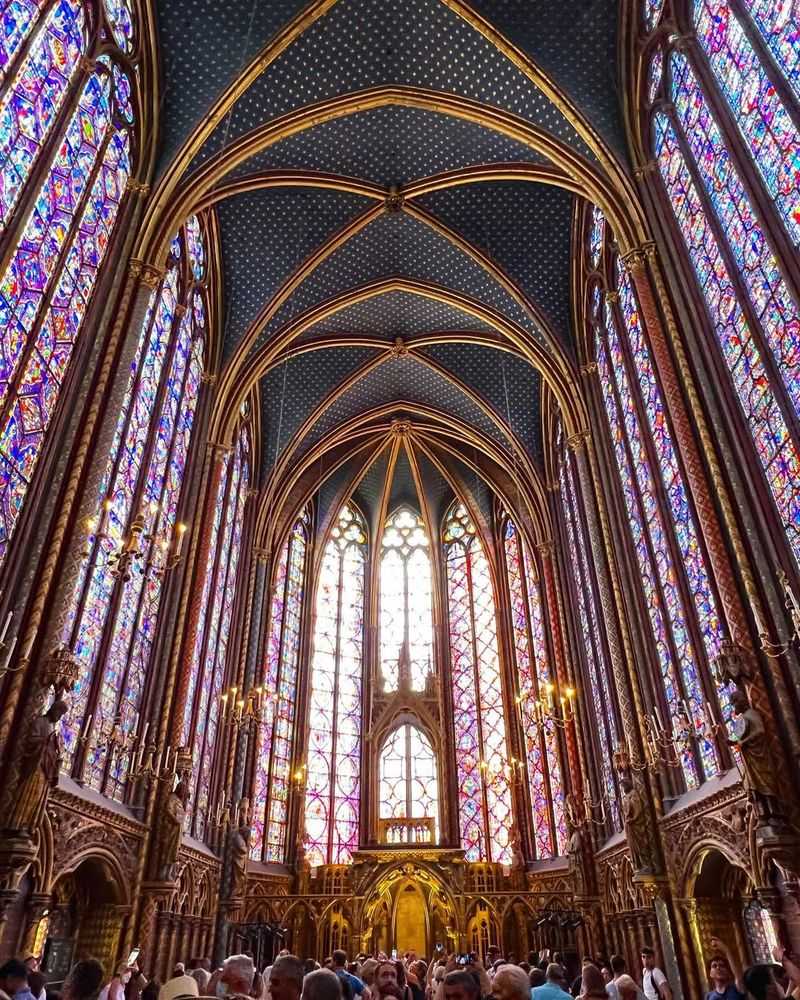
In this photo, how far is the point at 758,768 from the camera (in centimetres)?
908

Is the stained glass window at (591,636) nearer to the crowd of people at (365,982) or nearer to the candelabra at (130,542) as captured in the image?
the crowd of people at (365,982)

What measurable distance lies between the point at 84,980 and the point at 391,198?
17.9 m

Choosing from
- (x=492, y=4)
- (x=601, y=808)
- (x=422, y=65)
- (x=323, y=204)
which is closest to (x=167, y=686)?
(x=601, y=808)

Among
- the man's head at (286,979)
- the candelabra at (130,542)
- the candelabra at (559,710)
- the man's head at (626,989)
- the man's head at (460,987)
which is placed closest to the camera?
the man's head at (286,979)

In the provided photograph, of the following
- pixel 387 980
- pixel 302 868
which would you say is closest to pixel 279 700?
pixel 302 868

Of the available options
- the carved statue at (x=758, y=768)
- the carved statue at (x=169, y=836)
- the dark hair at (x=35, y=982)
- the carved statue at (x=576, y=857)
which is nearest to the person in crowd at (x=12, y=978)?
the dark hair at (x=35, y=982)

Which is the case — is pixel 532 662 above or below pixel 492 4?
below

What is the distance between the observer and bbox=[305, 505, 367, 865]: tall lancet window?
78.1ft

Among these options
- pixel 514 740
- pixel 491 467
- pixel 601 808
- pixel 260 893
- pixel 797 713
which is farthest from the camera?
pixel 491 467

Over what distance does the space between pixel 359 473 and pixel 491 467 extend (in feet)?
17.0

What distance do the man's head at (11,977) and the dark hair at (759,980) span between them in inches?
190

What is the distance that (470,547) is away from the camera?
29.4 metres

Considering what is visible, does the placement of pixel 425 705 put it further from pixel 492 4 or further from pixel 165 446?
pixel 492 4

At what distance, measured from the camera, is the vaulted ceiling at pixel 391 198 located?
15164 mm
